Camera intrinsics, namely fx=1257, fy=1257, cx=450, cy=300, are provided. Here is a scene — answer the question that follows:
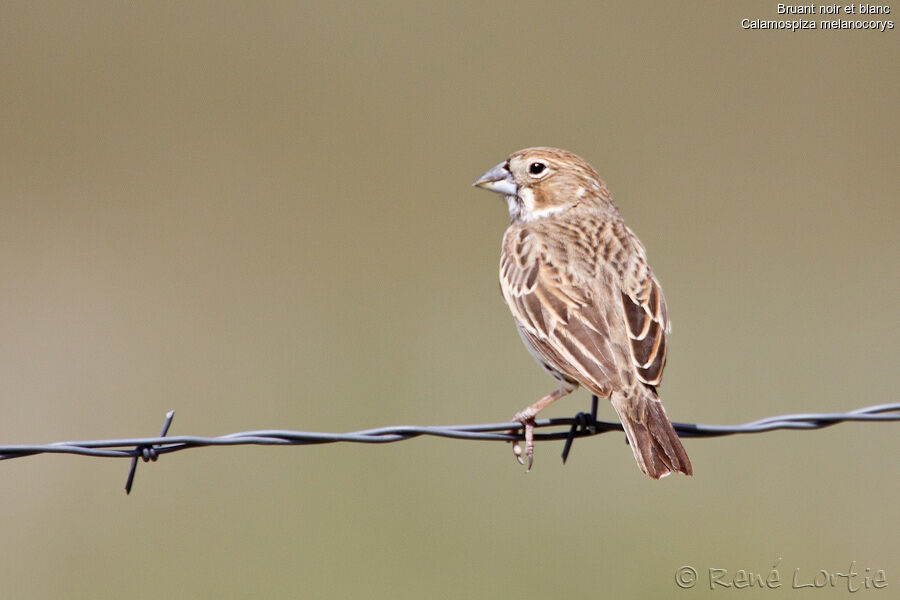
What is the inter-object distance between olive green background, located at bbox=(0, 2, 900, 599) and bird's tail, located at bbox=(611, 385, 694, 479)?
340 cm

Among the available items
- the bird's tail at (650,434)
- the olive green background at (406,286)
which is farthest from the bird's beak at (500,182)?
the olive green background at (406,286)

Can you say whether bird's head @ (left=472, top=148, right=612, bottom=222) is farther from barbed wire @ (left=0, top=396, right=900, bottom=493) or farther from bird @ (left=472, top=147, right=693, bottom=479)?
barbed wire @ (left=0, top=396, right=900, bottom=493)

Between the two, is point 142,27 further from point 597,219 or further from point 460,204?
point 597,219

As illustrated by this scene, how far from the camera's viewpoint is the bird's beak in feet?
25.4

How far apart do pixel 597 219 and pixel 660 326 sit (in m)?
1.39

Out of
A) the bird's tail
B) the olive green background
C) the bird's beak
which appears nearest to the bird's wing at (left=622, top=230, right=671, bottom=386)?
the bird's tail

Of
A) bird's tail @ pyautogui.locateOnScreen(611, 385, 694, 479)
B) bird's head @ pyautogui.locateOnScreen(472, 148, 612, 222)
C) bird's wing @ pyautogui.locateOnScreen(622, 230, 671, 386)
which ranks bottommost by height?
bird's tail @ pyautogui.locateOnScreen(611, 385, 694, 479)

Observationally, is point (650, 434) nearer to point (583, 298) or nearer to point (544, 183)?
point (583, 298)

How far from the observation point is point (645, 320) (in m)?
6.20

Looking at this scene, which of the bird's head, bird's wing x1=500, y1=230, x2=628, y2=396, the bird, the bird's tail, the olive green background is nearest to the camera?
the bird's tail

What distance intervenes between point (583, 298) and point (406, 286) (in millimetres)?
7301

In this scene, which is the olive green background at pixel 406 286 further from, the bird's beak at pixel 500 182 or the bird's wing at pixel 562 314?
the bird's wing at pixel 562 314

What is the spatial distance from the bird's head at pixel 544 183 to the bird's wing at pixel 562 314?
2.44ft

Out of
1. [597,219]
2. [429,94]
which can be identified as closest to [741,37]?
[429,94]
